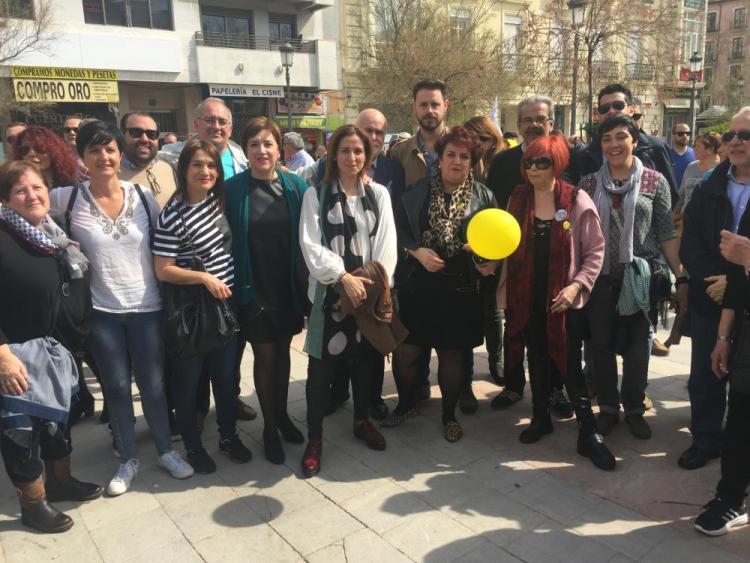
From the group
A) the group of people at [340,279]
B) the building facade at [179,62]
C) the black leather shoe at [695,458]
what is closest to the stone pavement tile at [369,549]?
the group of people at [340,279]

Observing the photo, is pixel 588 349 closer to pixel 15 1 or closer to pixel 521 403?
pixel 521 403

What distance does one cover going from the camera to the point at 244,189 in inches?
131

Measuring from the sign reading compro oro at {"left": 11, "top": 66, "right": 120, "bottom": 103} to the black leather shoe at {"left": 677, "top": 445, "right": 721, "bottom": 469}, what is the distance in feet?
57.2

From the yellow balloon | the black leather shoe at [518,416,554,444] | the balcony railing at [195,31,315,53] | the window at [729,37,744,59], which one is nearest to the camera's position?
the yellow balloon

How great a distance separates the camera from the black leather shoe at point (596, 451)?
333 cm

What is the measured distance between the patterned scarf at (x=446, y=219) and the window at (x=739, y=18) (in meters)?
55.2

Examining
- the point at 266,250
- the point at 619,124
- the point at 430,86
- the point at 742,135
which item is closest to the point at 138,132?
the point at 266,250

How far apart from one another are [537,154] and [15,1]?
1672cm

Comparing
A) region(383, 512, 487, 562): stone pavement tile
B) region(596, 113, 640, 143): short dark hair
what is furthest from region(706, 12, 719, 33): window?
region(383, 512, 487, 562): stone pavement tile

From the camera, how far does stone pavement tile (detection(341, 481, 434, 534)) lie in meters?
2.92

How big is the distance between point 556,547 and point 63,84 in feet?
58.6

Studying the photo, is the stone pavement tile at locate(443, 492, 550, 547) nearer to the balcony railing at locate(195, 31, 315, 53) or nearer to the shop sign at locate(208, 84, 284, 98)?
the shop sign at locate(208, 84, 284, 98)

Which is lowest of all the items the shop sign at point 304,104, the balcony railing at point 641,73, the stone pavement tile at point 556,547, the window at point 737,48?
the stone pavement tile at point 556,547

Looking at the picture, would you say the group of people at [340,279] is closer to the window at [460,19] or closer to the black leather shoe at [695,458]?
the black leather shoe at [695,458]
